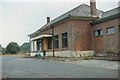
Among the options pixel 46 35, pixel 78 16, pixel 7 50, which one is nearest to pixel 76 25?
pixel 78 16

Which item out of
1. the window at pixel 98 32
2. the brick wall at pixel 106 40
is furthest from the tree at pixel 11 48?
the window at pixel 98 32

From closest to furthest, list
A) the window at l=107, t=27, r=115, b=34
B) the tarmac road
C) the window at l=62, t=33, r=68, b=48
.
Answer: the tarmac road → the window at l=107, t=27, r=115, b=34 → the window at l=62, t=33, r=68, b=48

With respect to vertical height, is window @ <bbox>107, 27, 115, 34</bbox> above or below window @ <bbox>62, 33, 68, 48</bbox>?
above

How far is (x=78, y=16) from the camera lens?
31.9 metres

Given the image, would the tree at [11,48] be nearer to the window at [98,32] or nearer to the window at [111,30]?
the window at [98,32]

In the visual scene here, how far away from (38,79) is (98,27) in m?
20.9

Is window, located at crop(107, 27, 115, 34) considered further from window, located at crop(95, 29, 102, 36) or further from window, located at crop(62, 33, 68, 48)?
window, located at crop(62, 33, 68, 48)

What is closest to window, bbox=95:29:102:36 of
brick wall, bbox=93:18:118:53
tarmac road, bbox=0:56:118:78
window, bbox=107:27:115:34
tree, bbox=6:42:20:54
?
brick wall, bbox=93:18:118:53

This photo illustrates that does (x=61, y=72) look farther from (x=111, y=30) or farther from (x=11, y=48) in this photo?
(x=11, y=48)

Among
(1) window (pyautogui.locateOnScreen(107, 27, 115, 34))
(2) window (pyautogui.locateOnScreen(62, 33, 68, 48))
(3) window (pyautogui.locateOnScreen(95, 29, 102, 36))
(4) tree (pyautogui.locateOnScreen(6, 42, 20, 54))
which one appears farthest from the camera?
(4) tree (pyautogui.locateOnScreen(6, 42, 20, 54))

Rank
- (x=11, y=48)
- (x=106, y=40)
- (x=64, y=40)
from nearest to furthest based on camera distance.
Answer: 1. (x=106, y=40)
2. (x=64, y=40)
3. (x=11, y=48)

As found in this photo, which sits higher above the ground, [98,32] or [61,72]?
[98,32]

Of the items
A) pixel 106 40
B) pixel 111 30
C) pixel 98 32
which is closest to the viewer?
pixel 111 30

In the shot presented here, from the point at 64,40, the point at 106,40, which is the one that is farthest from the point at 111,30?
the point at 64,40
